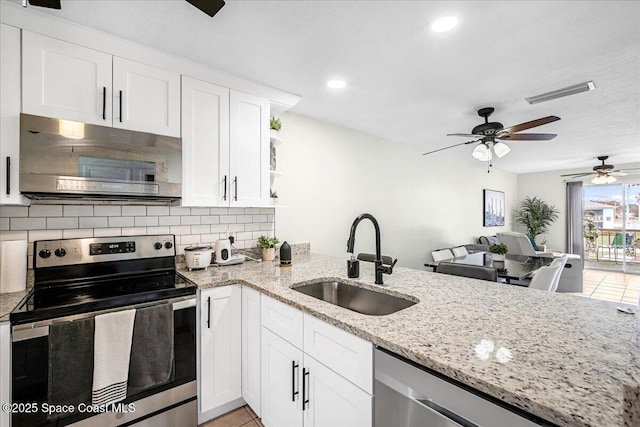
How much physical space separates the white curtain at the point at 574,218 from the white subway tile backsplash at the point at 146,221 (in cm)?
886

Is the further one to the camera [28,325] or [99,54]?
[99,54]

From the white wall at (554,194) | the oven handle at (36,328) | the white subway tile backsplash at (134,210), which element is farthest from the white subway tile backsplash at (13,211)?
the white wall at (554,194)

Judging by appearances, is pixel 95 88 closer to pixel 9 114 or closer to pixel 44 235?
pixel 9 114

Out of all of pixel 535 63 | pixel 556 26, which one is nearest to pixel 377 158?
pixel 535 63

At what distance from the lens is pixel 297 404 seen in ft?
4.47

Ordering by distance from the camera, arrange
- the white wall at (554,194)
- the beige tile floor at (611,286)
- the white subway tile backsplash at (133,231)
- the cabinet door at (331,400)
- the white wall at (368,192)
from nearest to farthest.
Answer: the cabinet door at (331,400), the white subway tile backsplash at (133,231), the white wall at (368,192), the beige tile floor at (611,286), the white wall at (554,194)

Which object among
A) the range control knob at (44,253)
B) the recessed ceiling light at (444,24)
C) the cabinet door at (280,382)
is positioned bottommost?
the cabinet door at (280,382)

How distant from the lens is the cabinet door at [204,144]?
78.8 inches

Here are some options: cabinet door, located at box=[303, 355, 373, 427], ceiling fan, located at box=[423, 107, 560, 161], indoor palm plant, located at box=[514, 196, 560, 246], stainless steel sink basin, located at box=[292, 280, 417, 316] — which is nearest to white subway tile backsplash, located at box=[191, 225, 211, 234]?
stainless steel sink basin, located at box=[292, 280, 417, 316]

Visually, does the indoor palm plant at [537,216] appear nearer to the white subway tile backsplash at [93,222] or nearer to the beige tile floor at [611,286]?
the beige tile floor at [611,286]

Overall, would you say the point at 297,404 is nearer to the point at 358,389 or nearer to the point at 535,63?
the point at 358,389

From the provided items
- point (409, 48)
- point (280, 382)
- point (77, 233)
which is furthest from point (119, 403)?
point (409, 48)

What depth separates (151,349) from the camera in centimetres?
152

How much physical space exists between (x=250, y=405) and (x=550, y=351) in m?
1.72
